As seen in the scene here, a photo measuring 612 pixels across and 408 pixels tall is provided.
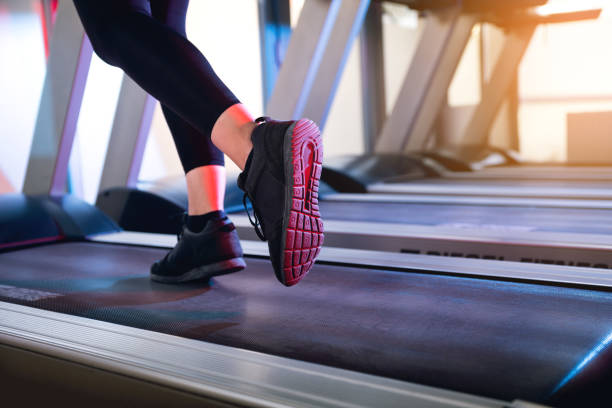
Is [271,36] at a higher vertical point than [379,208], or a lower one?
higher

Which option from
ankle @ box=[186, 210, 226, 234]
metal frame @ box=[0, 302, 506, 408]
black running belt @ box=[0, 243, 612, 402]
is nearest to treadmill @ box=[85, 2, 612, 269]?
ankle @ box=[186, 210, 226, 234]

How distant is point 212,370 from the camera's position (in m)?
0.90

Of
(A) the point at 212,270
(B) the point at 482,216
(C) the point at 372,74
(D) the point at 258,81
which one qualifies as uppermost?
(C) the point at 372,74

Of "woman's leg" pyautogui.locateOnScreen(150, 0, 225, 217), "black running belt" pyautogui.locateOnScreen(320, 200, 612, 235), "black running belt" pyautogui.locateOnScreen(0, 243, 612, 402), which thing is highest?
"woman's leg" pyautogui.locateOnScreen(150, 0, 225, 217)

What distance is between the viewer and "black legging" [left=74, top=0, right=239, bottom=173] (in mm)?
1060

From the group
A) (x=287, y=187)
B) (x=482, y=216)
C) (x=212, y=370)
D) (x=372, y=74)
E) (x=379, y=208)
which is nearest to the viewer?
(x=212, y=370)

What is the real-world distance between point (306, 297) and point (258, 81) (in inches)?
144

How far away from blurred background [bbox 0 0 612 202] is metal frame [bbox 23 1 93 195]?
1200 mm

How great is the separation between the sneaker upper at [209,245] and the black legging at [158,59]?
0.31 m

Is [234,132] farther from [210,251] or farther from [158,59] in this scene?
[210,251]

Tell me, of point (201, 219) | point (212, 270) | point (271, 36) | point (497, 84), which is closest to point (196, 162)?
point (201, 219)

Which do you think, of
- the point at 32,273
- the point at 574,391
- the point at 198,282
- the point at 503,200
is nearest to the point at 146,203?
the point at 32,273

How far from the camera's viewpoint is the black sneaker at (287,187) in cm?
104

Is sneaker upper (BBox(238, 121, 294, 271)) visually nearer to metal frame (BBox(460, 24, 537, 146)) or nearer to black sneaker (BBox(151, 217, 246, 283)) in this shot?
black sneaker (BBox(151, 217, 246, 283))
